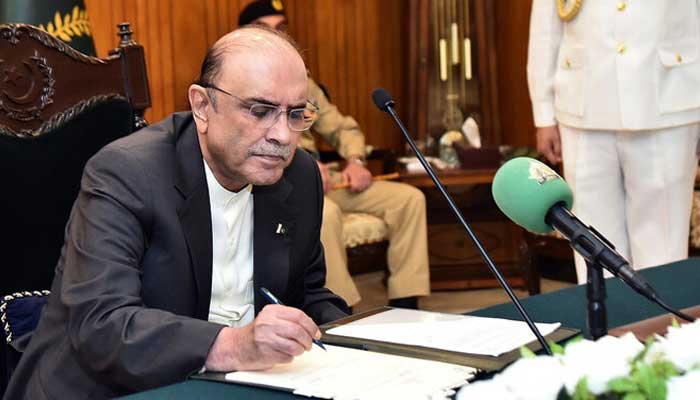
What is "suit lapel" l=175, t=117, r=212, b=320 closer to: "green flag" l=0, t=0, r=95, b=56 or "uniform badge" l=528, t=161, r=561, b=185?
"uniform badge" l=528, t=161, r=561, b=185

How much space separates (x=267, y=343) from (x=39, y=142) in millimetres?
932

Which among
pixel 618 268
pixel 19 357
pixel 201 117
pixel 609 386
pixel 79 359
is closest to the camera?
pixel 609 386

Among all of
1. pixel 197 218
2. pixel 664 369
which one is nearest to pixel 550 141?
pixel 197 218

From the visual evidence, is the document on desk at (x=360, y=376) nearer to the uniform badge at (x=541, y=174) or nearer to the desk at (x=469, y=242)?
the uniform badge at (x=541, y=174)

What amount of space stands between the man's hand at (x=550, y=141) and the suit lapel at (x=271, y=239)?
141cm

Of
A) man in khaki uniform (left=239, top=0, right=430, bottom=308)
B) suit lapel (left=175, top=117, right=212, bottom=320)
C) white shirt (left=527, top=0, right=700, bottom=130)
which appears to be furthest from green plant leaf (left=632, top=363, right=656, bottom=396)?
man in khaki uniform (left=239, top=0, right=430, bottom=308)

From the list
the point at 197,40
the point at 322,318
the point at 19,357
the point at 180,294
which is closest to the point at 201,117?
the point at 180,294

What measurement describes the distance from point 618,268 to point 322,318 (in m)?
0.85

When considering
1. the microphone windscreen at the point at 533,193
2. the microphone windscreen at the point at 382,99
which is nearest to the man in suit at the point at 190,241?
the microphone windscreen at the point at 382,99

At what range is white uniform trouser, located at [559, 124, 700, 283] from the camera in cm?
304

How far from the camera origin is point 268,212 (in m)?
2.12

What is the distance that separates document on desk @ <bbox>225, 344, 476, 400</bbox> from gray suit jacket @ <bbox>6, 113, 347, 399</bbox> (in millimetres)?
157

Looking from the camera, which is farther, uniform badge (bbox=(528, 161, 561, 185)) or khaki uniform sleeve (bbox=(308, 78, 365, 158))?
khaki uniform sleeve (bbox=(308, 78, 365, 158))

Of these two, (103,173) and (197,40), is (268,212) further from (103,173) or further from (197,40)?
(197,40)
